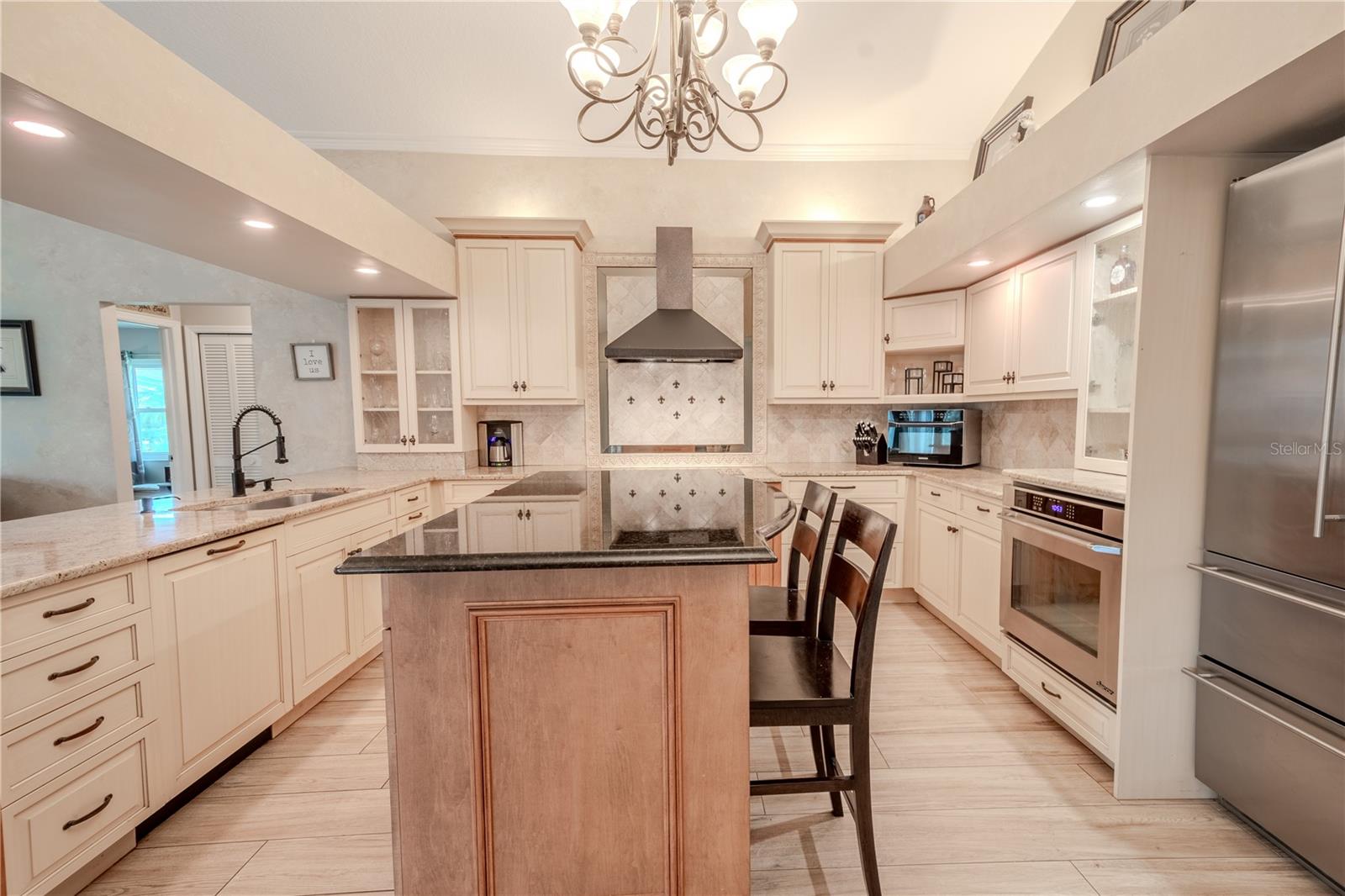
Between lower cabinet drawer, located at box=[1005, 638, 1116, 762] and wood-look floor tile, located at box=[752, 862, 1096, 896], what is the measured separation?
1.80 ft

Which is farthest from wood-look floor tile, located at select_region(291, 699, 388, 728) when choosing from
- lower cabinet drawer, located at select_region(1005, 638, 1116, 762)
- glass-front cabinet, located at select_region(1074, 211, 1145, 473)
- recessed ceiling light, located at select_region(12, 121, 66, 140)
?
glass-front cabinet, located at select_region(1074, 211, 1145, 473)

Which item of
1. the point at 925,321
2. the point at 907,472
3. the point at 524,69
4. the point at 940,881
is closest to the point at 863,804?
the point at 940,881

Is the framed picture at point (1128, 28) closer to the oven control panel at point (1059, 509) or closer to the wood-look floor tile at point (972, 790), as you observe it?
the oven control panel at point (1059, 509)

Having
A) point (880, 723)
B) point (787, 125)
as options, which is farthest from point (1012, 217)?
point (880, 723)

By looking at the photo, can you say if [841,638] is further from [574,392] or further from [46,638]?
[46,638]

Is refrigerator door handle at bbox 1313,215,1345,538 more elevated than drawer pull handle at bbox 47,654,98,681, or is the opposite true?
refrigerator door handle at bbox 1313,215,1345,538

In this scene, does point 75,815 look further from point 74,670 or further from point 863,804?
point 863,804

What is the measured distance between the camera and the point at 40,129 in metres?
1.41

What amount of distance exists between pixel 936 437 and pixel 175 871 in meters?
4.13

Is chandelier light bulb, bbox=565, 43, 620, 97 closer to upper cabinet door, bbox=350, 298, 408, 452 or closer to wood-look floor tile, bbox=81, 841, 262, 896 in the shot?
upper cabinet door, bbox=350, 298, 408, 452

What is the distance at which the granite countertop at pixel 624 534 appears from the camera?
39.4 inches

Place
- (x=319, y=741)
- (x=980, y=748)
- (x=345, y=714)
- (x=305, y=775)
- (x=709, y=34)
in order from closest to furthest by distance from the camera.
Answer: (x=709, y=34), (x=305, y=775), (x=980, y=748), (x=319, y=741), (x=345, y=714)

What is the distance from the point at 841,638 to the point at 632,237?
125 inches

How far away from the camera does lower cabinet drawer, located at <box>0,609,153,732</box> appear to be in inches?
47.4
